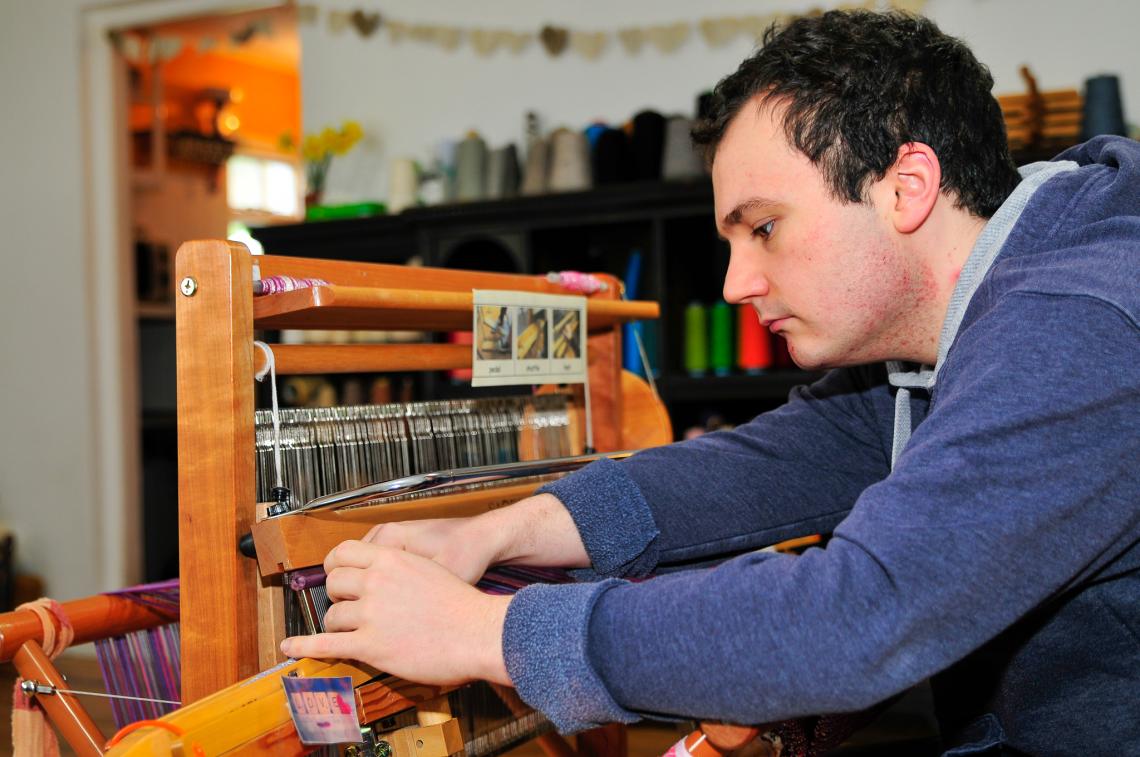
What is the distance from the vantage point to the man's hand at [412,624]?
0.79 m

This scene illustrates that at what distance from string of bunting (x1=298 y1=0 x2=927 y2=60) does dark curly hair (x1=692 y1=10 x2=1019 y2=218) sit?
2085 mm

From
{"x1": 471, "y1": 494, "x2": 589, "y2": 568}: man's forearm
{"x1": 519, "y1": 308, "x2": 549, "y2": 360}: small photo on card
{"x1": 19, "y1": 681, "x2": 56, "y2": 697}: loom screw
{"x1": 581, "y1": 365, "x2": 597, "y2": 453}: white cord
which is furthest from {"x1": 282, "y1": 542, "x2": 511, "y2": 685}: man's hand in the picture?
{"x1": 581, "y1": 365, "x2": 597, "y2": 453}: white cord

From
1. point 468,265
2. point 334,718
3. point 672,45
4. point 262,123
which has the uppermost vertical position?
point 262,123

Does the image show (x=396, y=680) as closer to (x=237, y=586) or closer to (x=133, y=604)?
(x=237, y=586)

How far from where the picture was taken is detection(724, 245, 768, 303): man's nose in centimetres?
101

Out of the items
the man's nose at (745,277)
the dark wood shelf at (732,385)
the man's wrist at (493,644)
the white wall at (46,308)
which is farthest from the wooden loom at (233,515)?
the white wall at (46,308)

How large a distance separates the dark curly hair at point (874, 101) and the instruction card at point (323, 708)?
60 cm

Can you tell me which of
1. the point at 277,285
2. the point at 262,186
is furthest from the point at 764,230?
the point at 262,186

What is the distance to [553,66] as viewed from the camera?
11.4 ft

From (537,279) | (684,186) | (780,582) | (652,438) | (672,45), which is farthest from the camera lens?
(672,45)

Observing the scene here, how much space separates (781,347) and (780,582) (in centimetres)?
232

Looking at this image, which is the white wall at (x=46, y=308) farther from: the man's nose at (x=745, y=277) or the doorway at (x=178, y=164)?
the man's nose at (x=745, y=277)

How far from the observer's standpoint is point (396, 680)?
857mm

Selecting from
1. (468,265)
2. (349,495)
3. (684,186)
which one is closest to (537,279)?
(349,495)
